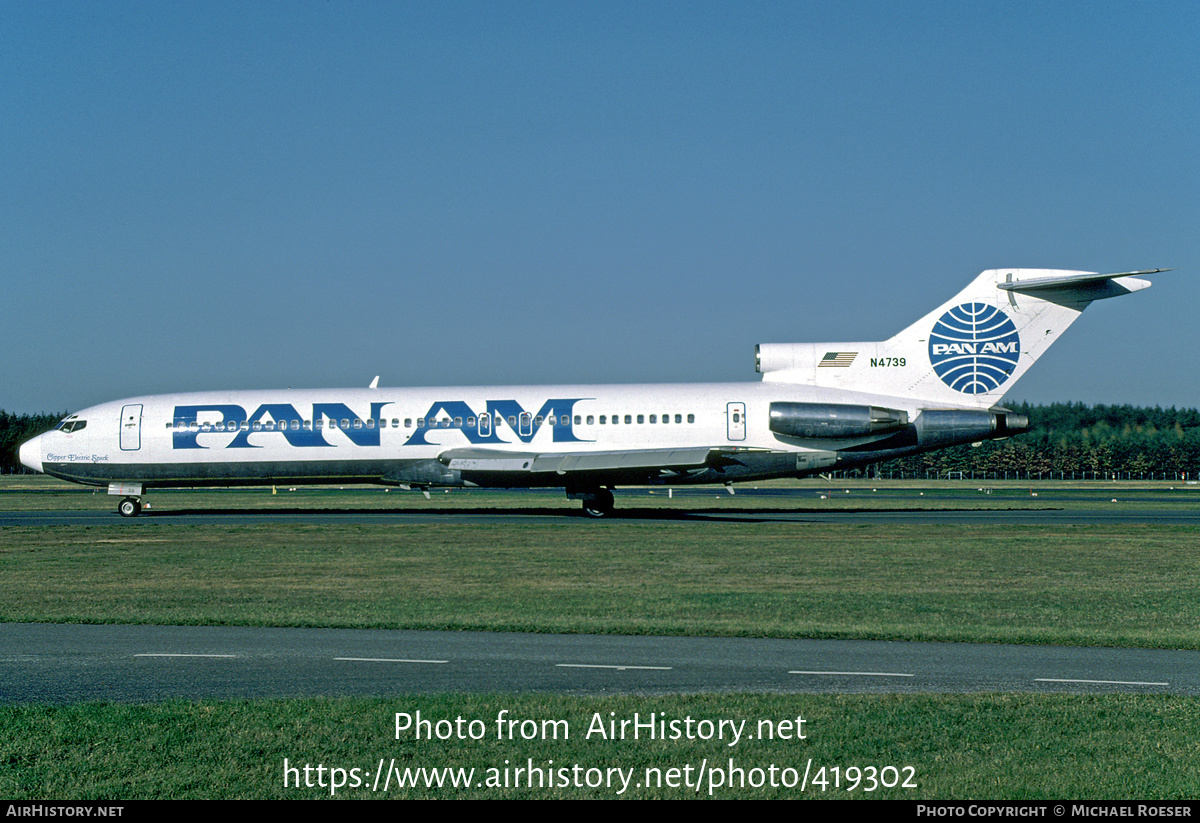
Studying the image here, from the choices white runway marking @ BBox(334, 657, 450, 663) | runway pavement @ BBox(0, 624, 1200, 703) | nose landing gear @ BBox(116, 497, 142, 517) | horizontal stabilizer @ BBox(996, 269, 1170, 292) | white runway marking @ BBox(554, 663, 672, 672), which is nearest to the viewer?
runway pavement @ BBox(0, 624, 1200, 703)

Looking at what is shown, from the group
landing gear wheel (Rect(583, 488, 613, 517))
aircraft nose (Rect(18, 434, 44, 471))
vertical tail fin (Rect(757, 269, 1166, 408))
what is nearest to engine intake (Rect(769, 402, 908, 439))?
vertical tail fin (Rect(757, 269, 1166, 408))

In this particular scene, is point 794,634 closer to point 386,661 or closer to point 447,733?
point 386,661

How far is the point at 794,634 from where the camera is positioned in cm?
1330

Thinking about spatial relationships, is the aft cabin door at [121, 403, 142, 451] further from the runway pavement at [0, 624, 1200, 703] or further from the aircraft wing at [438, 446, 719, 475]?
the runway pavement at [0, 624, 1200, 703]

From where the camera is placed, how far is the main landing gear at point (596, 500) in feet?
119

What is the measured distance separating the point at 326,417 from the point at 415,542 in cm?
1126

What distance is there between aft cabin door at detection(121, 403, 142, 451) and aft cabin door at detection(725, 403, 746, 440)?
805 inches

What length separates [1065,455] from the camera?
150250 millimetres

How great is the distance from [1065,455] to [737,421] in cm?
13047

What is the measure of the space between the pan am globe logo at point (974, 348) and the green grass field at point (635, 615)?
262 inches

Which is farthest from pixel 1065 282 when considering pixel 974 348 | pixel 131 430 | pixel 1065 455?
pixel 1065 455

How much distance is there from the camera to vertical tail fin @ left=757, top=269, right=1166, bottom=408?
34219 mm

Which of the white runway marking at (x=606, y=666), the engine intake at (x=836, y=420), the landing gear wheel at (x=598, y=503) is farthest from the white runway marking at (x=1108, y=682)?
the landing gear wheel at (x=598, y=503)

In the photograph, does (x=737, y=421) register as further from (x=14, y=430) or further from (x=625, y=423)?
(x=14, y=430)
